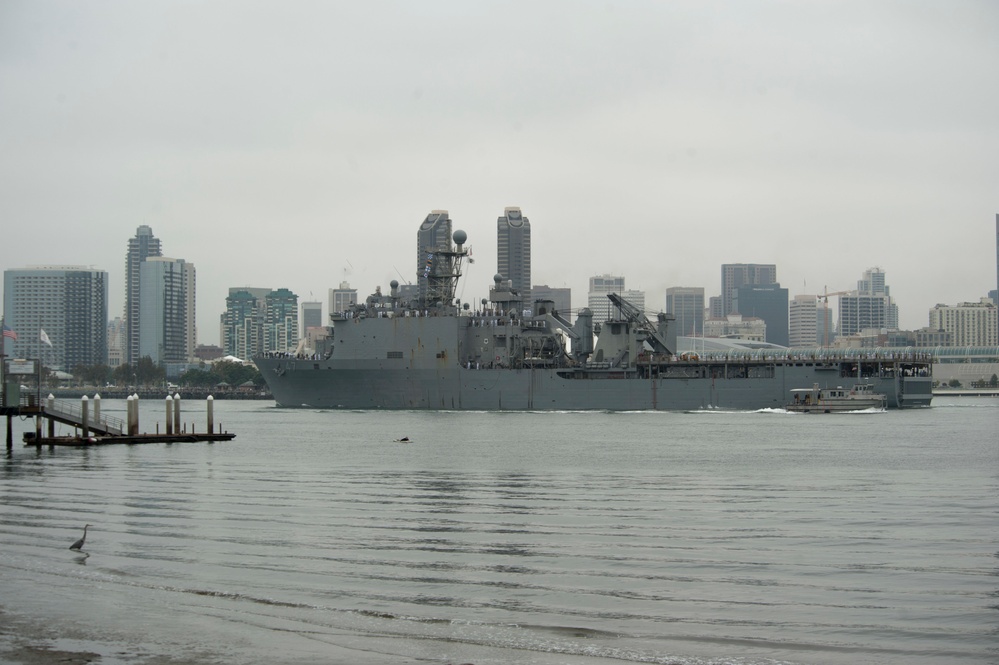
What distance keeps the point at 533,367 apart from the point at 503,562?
161 ft

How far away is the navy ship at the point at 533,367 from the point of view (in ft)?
213

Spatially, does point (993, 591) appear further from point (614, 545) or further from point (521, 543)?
point (521, 543)

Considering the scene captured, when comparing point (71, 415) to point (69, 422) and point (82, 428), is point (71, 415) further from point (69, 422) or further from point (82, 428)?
point (82, 428)

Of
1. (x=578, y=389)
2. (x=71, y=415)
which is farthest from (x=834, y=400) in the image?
(x=71, y=415)

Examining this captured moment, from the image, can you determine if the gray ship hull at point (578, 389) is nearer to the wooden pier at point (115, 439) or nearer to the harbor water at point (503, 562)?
the wooden pier at point (115, 439)

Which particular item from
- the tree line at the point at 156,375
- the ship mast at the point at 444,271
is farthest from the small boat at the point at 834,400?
the tree line at the point at 156,375

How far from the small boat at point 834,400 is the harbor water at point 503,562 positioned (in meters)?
29.1

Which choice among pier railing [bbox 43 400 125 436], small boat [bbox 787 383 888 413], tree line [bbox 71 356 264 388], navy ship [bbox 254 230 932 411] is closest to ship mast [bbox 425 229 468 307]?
navy ship [bbox 254 230 932 411]

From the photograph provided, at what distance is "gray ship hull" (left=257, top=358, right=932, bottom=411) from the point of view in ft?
211

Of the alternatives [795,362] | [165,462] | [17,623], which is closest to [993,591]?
[17,623]

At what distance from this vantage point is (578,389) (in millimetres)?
65125

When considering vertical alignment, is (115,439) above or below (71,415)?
below

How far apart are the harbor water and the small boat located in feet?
95.5

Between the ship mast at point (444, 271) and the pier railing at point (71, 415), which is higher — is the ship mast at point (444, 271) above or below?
above
